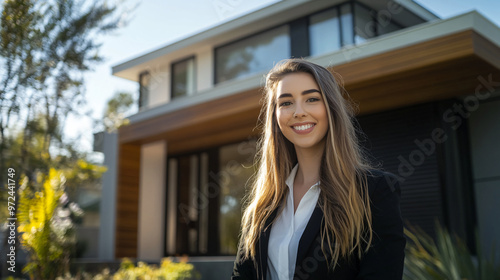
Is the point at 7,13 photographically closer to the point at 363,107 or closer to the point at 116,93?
the point at 363,107

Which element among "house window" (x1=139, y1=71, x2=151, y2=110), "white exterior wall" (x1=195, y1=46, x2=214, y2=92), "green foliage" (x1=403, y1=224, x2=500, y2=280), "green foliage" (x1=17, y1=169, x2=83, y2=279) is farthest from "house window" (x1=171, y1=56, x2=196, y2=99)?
"green foliage" (x1=403, y1=224, x2=500, y2=280)

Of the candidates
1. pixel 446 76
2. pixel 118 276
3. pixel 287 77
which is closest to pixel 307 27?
pixel 446 76

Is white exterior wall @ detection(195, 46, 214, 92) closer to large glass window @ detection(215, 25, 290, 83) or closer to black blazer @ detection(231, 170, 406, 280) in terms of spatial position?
large glass window @ detection(215, 25, 290, 83)

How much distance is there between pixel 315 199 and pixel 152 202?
1012cm

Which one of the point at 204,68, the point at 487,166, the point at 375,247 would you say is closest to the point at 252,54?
the point at 204,68

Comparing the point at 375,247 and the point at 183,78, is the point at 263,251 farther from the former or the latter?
the point at 183,78

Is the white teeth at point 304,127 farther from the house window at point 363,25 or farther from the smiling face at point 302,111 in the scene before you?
the house window at point 363,25

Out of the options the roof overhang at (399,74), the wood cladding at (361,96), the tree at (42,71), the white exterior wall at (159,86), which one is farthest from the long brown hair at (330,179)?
the white exterior wall at (159,86)

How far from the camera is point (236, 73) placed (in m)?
12.4

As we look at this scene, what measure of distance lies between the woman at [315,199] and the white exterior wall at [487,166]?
6.43 m

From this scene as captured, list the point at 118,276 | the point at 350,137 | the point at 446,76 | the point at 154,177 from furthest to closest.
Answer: the point at 154,177 < the point at 118,276 < the point at 446,76 < the point at 350,137

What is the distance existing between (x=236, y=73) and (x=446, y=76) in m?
6.46

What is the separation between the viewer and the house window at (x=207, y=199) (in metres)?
10.6

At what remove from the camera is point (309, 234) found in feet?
5.89
